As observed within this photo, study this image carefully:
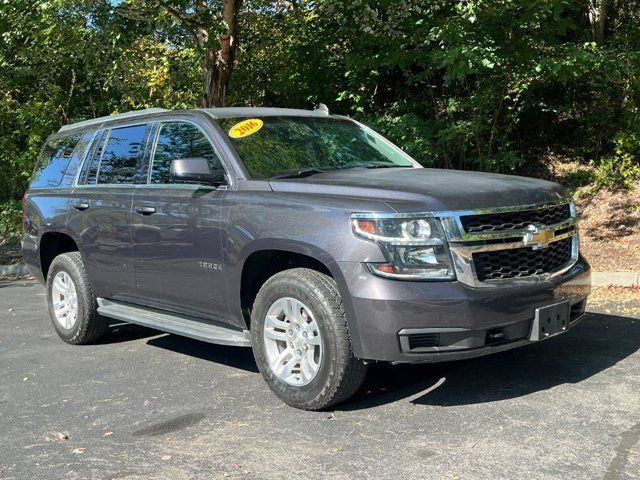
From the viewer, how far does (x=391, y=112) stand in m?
12.4

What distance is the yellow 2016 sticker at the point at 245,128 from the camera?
5.32 meters

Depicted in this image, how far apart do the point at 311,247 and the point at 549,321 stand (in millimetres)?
1494

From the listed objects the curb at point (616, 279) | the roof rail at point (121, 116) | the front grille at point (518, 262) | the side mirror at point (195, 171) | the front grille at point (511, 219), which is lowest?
the curb at point (616, 279)

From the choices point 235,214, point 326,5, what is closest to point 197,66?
point 326,5

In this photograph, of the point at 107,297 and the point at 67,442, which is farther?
the point at 107,297

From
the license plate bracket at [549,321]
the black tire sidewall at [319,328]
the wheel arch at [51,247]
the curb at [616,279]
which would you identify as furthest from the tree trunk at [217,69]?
the license plate bracket at [549,321]

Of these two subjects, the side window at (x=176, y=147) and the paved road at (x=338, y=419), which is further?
the side window at (x=176, y=147)

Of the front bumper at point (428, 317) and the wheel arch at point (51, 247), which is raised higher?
the wheel arch at point (51, 247)

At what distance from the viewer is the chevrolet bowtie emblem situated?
175 inches

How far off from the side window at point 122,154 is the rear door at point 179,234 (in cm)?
25

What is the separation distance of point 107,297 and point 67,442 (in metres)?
2.11

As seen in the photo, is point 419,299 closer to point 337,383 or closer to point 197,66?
point 337,383

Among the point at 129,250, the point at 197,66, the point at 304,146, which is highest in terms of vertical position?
the point at 197,66

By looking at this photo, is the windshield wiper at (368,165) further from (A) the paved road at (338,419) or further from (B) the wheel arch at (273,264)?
(A) the paved road at (338,419)
